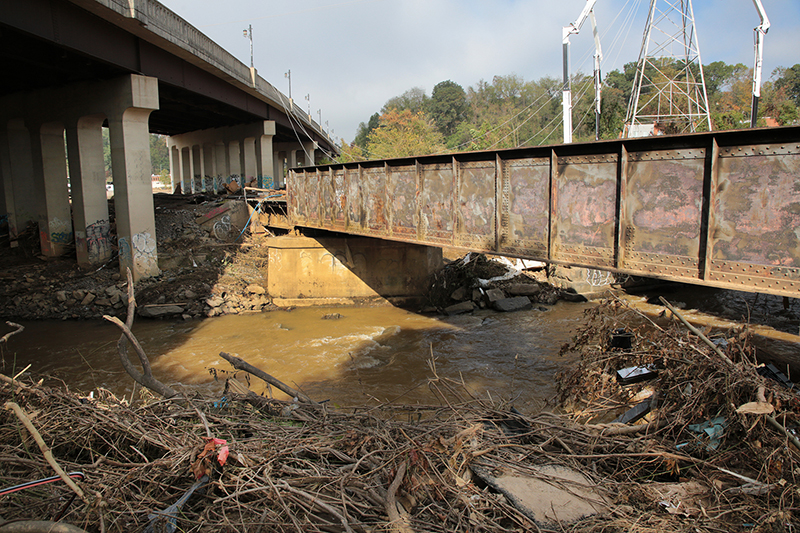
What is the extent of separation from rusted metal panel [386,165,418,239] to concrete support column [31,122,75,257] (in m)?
15.3

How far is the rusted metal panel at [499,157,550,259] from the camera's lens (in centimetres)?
783

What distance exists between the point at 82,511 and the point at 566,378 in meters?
5.72

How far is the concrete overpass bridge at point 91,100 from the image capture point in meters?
12.9

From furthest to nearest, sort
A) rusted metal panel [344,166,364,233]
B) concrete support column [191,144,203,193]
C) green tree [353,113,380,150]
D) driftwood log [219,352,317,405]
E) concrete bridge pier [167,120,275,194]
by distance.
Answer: green tree [353,113,380,150] → concrete support column [191,144,203,193] → concrete bridge pier [167,120,275,194] → rusted metal panel [344,166,364,233] → driftwood log [219,352,317,405]

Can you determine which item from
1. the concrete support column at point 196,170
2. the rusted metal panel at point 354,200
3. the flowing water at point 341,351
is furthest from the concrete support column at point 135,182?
the concrete support column at point 196,170

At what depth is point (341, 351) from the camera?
38.9ft

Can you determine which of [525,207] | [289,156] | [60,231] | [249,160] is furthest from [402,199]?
[289,156]

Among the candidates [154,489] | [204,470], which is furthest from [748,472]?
[154,489]

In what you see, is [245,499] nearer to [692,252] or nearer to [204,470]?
[204,470]

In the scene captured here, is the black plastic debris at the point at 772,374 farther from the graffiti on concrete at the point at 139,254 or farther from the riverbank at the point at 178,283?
the graffiti on concrete at the point at 139,254

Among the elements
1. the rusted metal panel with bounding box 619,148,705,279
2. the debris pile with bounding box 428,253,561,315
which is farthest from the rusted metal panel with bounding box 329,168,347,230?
the rusted metal panel with bounding box 619,148,705,279

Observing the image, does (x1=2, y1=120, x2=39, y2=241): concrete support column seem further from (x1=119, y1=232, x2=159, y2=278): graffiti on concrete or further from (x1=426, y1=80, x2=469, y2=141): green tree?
(x1=426, y1=80, x2=469, y2=141): green tree

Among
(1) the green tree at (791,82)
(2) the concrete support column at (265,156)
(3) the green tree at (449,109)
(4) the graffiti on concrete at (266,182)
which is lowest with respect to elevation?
(4) the graffiti on concrete at (266,182)

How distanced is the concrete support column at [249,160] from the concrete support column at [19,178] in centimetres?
1227
